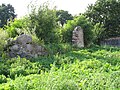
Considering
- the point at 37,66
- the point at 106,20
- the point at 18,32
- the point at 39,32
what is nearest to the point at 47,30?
the point at 39,32

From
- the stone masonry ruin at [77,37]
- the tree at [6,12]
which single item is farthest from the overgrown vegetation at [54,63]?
the tree at [6,12]

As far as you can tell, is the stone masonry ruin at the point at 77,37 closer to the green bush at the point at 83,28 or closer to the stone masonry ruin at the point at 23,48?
the green bush at the point at 83,28

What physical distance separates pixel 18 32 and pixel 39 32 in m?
1.24

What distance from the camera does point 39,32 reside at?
13.3 meters

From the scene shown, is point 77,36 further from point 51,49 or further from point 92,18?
point 92,18

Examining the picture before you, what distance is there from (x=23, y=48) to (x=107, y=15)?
17.3 metres

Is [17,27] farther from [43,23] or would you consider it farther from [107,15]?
[107,15]

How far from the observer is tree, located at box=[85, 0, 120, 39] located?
26758 millimetres

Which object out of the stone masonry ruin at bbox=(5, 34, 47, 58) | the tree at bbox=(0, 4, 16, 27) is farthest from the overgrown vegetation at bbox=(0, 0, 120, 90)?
the tree at bbox=(0, 4, 16, 27)

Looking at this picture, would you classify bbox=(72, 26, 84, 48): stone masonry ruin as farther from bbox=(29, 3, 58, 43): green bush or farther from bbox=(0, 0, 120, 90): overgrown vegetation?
bbox=(29, 3, 58, 43): green bush

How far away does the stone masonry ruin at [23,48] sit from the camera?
34.2ft

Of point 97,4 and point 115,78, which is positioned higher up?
point 97,4

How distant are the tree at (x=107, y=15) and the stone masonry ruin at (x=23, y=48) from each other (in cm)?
1635

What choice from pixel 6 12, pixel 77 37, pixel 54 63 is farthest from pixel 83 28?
pixel 6 12
